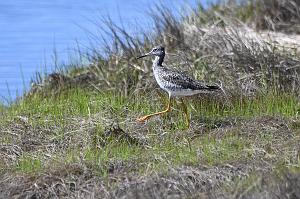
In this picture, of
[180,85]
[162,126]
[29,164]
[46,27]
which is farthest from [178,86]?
[46,27]

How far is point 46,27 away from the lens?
1775 cm

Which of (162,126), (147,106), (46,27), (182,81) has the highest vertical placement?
(46,27)

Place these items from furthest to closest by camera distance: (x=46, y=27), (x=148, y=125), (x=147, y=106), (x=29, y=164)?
(x=46, y=27), (x=147, y=106), (x=148, y=125), (x=29, y=164)

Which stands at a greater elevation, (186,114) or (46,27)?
(46,27)

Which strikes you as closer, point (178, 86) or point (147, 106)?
point (178, 86)

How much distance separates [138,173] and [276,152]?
3.76ft

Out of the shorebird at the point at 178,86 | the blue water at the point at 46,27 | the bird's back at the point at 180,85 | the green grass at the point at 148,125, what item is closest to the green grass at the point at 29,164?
the green grass at the point at 148,125

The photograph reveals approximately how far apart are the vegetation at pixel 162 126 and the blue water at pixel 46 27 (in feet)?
3.66

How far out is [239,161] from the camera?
27.6ft

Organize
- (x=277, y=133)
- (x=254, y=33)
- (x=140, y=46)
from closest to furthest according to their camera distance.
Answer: (x=277, y=133), (x=140, y=46), (x=254, y=33)

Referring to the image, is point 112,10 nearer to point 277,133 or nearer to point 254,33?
point 254,33

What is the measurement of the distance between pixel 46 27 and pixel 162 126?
8137 millimetres

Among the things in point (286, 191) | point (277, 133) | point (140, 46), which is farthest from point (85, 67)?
point (286, 191)

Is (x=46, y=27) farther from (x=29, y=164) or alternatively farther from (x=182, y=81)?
(x=29, y=164)
